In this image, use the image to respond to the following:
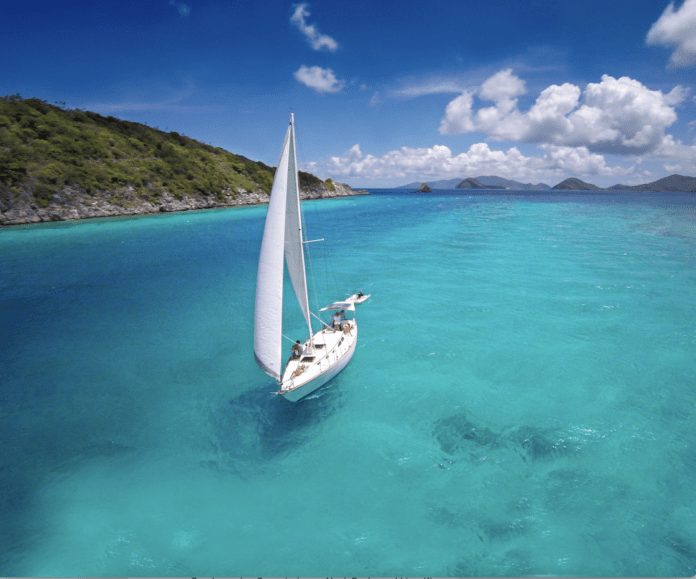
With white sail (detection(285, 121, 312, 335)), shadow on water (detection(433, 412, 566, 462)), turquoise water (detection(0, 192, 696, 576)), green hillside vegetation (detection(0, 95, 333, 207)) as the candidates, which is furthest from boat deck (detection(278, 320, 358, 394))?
green hillside vegetation (detection(0, 95, 333, 207))

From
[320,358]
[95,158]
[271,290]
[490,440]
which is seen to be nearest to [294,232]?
[271,290]

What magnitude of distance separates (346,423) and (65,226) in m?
96.9

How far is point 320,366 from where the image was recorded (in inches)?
697

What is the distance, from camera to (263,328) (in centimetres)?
1583

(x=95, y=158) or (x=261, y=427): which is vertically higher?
(x=95, y=158)

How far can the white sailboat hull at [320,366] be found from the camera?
16062mm

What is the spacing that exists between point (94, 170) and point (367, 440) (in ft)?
405

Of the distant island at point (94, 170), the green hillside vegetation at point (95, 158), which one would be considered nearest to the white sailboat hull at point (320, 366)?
the distant island at point (94, 170)

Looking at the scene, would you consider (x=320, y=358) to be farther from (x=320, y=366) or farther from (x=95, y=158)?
(x=95, y=158)

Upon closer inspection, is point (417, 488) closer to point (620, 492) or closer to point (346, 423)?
point (346, 423)

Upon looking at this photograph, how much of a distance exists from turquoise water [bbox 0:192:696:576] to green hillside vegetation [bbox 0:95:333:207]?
74.5 meters

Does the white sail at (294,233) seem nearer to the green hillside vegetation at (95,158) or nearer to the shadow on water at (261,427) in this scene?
the shadow on water at (261,427)

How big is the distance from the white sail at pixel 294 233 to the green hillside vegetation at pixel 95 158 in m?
101

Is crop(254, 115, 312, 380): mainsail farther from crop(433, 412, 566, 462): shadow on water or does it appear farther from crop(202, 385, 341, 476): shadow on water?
crop(433, 412, 566, 462): shadow on water
